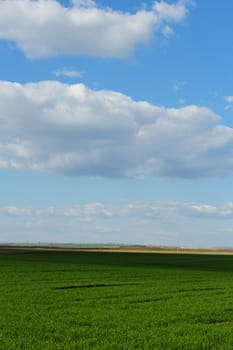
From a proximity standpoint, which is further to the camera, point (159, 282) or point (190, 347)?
point (159, 282)

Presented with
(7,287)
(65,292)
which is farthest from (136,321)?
(7,287)

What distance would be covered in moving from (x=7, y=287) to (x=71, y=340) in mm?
18722

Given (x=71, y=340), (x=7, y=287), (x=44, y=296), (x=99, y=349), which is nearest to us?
(x=99, y=349)

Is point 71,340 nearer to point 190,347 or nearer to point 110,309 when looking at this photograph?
point 190,347

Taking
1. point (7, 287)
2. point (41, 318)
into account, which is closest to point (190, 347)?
point (41, 318)

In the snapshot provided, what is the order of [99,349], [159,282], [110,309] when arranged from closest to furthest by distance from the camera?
[99,349] < [110,309] < [159,282]

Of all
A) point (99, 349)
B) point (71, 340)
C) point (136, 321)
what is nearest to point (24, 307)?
point (136, 321)

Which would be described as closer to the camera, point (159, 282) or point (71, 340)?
point (71, 340)

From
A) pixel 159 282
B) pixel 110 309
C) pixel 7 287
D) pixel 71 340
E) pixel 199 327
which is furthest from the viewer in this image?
pixel 159 282

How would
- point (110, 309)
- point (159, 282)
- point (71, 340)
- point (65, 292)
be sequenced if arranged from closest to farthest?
point (71, 340) → point (110, 309) → point (65, 292) → point (159, 282)

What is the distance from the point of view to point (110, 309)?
25.2 meters

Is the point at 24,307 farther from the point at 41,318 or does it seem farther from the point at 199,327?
the point at 199,327

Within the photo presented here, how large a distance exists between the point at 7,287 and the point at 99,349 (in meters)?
20.5

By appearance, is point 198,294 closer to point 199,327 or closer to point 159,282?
point 159,282
